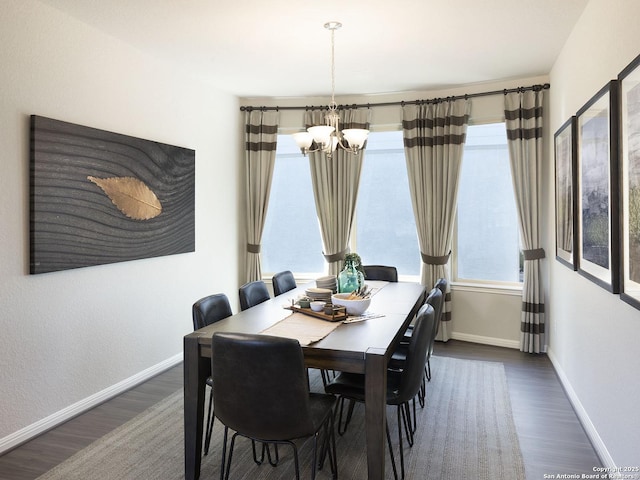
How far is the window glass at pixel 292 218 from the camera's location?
18.2 feet

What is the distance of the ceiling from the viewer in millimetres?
3031

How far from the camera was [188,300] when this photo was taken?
4.52m

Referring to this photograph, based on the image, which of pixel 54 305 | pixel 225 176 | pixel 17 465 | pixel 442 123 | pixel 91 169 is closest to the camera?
pixel 17 465

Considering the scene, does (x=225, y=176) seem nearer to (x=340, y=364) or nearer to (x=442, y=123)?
(x=442, y=123)

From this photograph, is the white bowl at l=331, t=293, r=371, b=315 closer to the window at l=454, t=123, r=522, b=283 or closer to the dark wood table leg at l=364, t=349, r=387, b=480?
the dark wood table leg at l=364, t=349, r=387, b=480

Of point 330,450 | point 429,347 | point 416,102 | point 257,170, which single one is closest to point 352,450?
point 330,450

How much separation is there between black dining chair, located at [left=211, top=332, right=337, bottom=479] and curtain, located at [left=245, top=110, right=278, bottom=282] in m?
3.44

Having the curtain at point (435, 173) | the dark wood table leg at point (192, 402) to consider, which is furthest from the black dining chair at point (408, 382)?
the curtain at point (435, 173)

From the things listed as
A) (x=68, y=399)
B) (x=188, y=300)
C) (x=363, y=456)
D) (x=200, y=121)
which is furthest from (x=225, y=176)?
(x=363, y=456)

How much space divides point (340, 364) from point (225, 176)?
3.47 metres

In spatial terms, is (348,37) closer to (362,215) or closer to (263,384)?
(362,215)

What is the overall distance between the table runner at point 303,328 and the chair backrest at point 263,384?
0.33 m

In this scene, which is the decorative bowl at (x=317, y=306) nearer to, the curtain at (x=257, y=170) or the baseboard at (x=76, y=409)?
the baseboard at (x=76, y=409)

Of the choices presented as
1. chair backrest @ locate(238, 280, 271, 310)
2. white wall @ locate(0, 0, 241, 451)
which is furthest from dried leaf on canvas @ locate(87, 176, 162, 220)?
chair backrest @ locate(238, 280, 271, 310)
